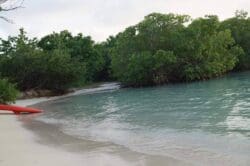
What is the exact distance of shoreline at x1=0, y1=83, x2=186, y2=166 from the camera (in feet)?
36.9

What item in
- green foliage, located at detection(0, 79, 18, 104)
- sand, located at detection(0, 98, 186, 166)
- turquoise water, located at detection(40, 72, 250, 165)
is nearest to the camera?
sand, located at detection(0, 98, 186, 166)

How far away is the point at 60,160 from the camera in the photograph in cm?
1161

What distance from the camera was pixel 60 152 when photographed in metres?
12.9

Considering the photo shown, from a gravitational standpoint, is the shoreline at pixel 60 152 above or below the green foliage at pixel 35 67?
below

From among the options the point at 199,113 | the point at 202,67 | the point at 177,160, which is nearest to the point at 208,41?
the point at 202,67

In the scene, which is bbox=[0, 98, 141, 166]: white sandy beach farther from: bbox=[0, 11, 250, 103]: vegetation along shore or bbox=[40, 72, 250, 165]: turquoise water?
bbox=[0, 11, 250, 103]: vegetation along shore

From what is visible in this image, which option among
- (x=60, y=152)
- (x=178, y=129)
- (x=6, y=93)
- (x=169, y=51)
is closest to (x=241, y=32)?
(x=169, y=51)

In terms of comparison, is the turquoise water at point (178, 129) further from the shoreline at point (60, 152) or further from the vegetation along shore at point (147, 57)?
the vegetation along shore at point (147, 57)

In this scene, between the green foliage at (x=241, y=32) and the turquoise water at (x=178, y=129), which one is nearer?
the turquoise water at (x=178, y=129)

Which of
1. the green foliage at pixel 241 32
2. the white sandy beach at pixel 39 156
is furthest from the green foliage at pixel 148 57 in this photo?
the white sandy beach at pixel 39 156

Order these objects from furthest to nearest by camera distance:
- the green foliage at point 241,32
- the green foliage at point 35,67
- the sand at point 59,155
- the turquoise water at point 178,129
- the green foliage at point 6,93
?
the green foliage at point 241,32
the green foliage at point 35,67
the green foliage at point 6,93
the turquoise water at point 178,129
the sand at point 59,155

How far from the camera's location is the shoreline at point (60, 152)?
11.2 m

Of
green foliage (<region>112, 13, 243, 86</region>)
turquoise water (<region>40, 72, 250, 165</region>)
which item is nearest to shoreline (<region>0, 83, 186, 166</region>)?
turquoise water (<region>40, 72, 250, 165</region>)

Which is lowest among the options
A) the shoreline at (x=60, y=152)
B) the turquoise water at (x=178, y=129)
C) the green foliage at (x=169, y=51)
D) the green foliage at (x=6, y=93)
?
the turquoise water at (x=178, y=129)
